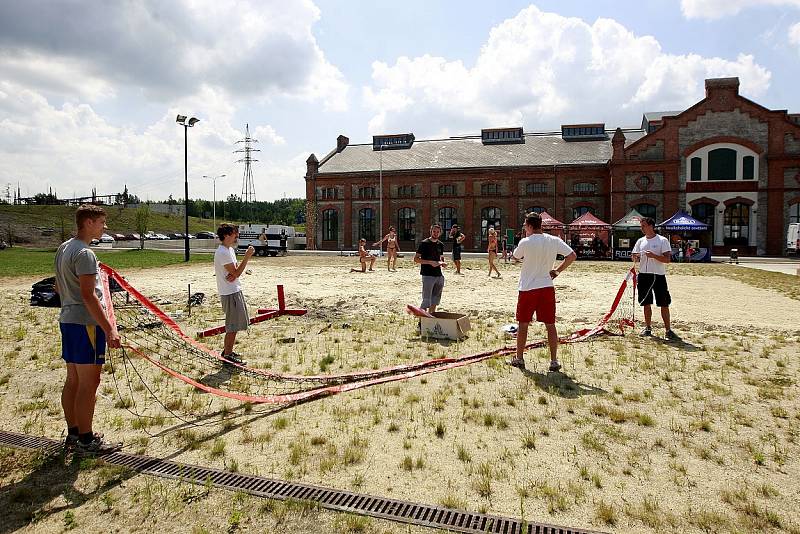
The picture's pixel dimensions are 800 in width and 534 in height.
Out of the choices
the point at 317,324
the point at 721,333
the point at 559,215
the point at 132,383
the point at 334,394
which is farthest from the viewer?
the point at 559,215

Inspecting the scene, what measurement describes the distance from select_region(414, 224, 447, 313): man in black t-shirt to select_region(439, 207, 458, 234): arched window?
39592mm

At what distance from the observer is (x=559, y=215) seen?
150 feet

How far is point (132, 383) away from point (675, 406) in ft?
20.1

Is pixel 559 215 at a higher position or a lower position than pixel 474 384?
higher

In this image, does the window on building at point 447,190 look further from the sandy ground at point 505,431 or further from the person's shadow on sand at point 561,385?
the person's shadow on sand at point 561,385

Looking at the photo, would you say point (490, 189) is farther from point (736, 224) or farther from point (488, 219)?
point (736, 224)

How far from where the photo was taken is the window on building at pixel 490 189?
1860 inches

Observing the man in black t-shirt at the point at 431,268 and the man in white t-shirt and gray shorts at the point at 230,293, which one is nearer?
the man in white t-shirt and gray shorts at the point at 230,293

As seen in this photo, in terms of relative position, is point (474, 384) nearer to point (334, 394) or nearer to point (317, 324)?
point (334, 394)

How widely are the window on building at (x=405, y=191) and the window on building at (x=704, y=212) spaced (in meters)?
23.9

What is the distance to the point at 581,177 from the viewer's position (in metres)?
44.9

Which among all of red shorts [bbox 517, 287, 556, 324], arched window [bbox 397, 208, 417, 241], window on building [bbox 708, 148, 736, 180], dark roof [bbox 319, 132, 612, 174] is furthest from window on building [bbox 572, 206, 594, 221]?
red shorts [bbox 517, 287, 556, 324]

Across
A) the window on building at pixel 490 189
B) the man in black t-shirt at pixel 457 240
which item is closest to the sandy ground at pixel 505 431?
the man in black t-shirt at pixel 457 240

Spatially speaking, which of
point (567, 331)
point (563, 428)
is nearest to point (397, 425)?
point (563, 428)
